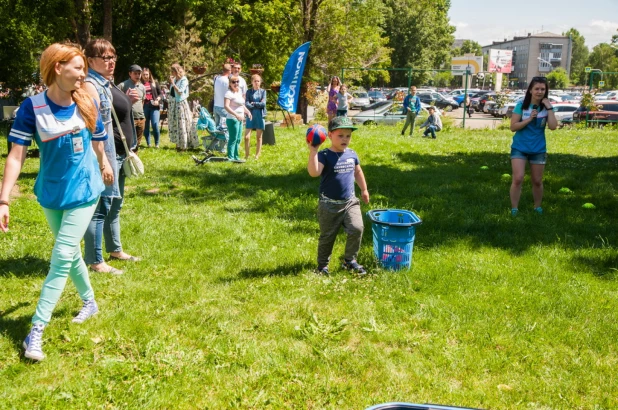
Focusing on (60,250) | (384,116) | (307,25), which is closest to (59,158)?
(60,250)

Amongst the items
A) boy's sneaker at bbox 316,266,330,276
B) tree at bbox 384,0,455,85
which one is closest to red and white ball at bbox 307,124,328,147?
boy's sneaker at bbox 316,266,330,276

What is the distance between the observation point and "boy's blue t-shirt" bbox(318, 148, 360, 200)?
493 centimetres

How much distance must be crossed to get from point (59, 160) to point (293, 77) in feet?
44.4

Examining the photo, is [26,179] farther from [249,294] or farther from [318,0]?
[318,0]

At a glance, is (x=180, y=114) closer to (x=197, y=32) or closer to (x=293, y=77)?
(x=293, y=77)

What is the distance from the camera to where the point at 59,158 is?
11.8 feet

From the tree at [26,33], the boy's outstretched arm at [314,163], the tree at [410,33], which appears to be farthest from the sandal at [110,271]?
the tree at [410,33]

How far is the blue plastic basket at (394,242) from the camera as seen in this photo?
5.05 meters

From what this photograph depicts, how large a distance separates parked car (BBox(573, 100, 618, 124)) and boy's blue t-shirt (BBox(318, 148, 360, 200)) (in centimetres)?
2150

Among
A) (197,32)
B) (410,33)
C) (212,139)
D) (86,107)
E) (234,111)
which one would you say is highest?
(410,33)

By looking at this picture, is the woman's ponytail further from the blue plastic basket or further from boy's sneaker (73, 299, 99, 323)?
the blue plastic basket

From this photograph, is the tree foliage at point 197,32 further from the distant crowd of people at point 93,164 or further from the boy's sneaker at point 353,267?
the boy's sneaker at point 353,267

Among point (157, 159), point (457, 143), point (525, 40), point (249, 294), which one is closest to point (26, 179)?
point (157, 159)

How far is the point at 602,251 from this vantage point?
5.84 metres
